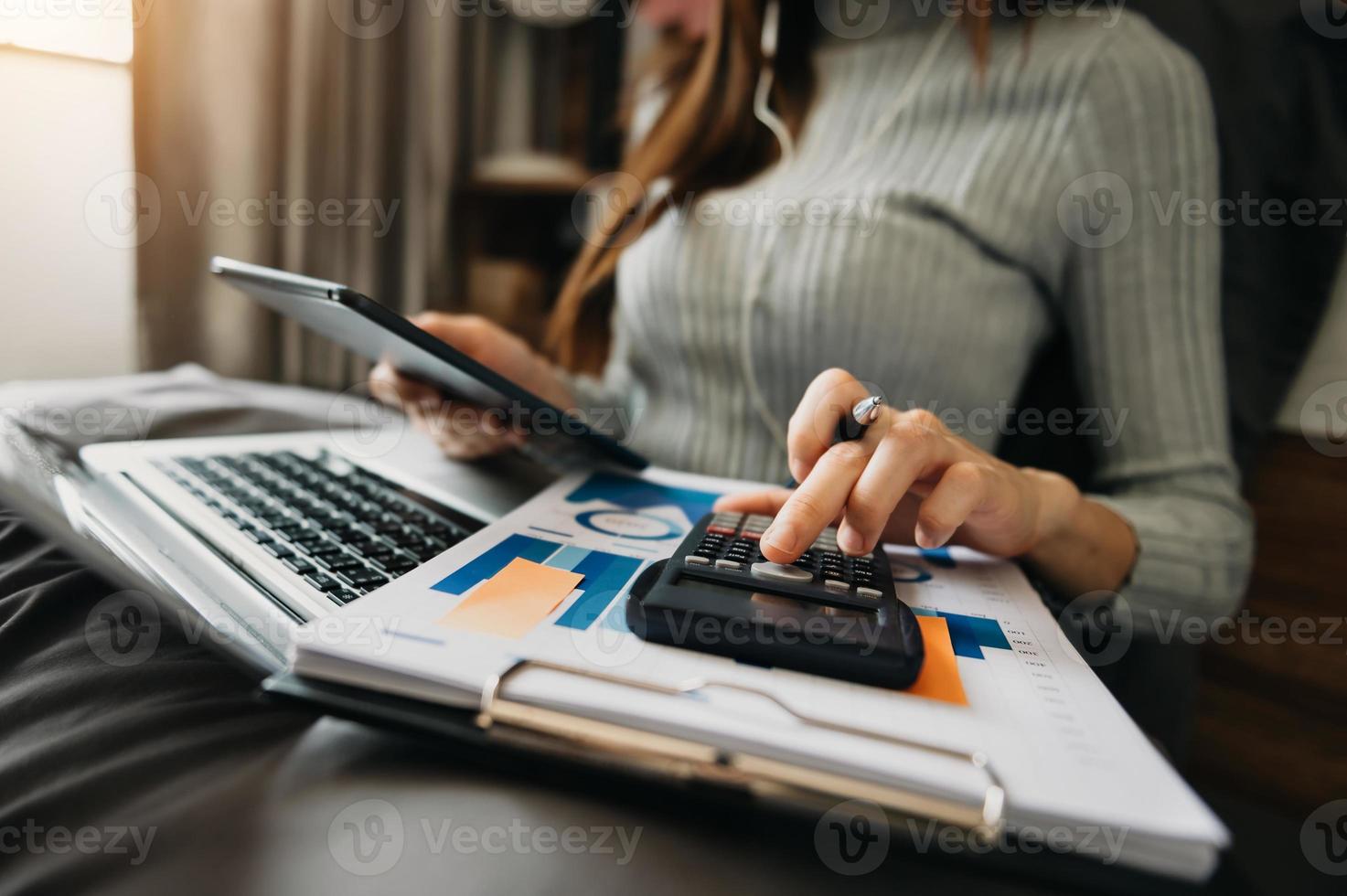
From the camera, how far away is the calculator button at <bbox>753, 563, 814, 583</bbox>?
0.30m

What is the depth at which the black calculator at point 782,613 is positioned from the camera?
0.81ft

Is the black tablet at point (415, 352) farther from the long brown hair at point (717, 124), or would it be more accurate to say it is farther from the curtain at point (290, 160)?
the curtain at point (290, 160)

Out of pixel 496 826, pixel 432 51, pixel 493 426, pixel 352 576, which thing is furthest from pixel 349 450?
pixel 432 51

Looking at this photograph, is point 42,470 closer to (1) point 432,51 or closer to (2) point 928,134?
(2) point 928,134

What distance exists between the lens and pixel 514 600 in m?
0.29

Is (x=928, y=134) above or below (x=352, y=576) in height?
above

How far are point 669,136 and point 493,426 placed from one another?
42 centimetres

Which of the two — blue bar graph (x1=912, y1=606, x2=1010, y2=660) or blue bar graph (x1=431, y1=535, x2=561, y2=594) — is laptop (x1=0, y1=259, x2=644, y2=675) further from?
blue bar graph (x1=912, y1=606, x2=1010, y2=660)

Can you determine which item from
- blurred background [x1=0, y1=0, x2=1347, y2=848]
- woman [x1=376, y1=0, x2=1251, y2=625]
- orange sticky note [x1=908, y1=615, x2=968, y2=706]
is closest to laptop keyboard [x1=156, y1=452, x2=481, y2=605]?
woman [x1=376, y1=0, x2=1251, y2=625]

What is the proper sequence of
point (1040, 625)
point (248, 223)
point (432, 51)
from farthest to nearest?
1. point (432, 51)
2. point (248, 223)
3. point (1040, 625)

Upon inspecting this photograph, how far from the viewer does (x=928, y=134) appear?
25.4 inches

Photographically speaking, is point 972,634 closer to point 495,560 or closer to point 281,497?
point 495,560

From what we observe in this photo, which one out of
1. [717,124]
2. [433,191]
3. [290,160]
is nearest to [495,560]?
[717,124]

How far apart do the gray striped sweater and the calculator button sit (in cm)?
30
